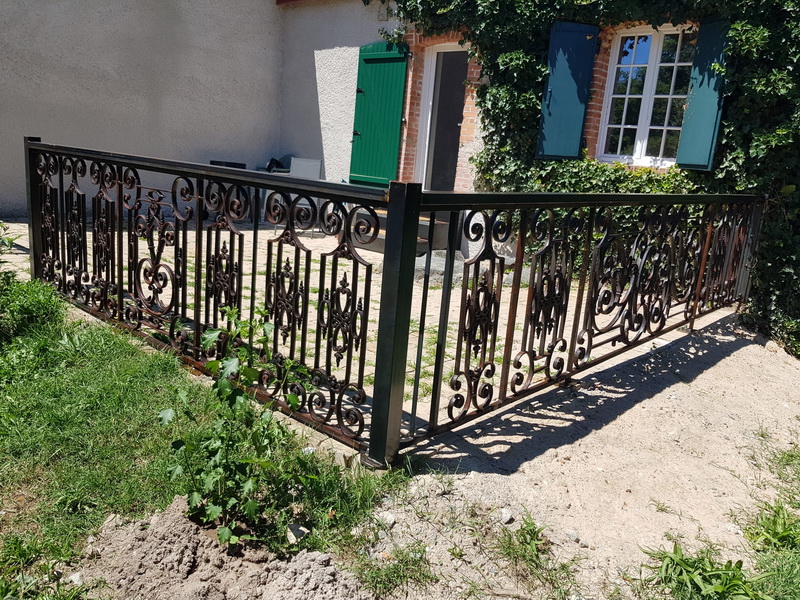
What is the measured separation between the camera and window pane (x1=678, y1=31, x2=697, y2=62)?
256 inches

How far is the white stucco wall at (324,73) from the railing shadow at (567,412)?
6.35 metres

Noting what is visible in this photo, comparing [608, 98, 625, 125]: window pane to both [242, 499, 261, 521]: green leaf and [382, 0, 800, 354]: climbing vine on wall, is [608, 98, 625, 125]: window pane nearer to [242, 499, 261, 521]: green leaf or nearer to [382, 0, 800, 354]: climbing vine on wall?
[382, 0, 800, 354]: climbing vine on wall

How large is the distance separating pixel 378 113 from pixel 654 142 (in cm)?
388

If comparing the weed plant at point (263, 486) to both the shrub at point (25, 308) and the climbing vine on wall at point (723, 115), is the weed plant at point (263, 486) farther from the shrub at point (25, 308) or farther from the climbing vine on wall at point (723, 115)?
the climbing vine on wall at point (723, 115)

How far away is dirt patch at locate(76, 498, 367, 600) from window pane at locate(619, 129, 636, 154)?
6.14m

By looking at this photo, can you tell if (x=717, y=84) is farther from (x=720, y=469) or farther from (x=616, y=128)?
(x=720, y=469)

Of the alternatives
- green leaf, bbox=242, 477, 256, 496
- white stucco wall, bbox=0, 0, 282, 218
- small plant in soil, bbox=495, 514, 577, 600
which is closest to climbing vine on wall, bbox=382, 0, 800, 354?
white stucco wall, bbox=0, 0, 282, 218

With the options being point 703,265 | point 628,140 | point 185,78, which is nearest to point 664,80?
point 628,140

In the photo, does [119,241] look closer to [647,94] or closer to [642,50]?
[647,94]

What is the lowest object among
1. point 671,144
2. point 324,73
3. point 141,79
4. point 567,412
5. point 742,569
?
point 742,569

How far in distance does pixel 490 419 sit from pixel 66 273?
10.8 ft

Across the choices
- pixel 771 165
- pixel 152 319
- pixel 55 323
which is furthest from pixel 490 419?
pixel 771 165

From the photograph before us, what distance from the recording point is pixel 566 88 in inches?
274

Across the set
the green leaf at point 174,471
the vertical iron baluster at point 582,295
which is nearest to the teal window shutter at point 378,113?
the vertical iron baluster at point 582,295
